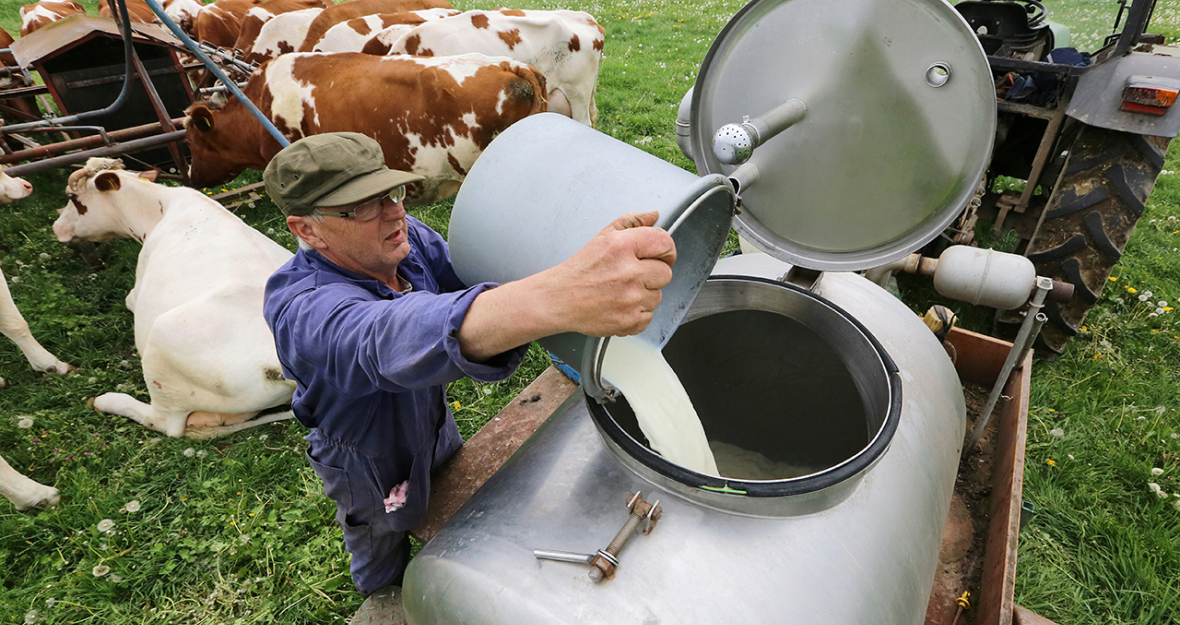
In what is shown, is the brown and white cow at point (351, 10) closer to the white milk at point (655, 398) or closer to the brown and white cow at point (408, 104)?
the brown and white cow at point (408, 104)

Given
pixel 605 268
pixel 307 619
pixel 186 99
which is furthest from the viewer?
pixel 186 99

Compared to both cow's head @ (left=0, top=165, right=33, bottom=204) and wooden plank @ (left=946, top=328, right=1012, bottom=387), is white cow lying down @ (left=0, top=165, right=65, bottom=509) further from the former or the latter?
wooden plank @ (left=946, top=328, right=1012, bottom=387)

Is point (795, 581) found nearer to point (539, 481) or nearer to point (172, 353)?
point (539, 481)

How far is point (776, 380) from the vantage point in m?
1.94

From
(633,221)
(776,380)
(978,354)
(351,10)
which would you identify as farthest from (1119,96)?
(351,10)

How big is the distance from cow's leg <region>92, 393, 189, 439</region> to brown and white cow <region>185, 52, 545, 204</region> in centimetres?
222

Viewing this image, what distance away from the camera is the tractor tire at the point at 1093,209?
2.69 m

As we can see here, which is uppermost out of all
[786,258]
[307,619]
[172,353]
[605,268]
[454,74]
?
[605,268]

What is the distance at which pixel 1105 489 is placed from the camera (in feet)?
7.94

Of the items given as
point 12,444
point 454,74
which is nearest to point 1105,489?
point 454,74

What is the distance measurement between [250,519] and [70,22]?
4420 millimetres

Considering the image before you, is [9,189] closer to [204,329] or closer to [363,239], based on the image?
[204,329]

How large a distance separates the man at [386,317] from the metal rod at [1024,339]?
4.89ft

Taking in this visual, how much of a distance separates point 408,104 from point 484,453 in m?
3.24
